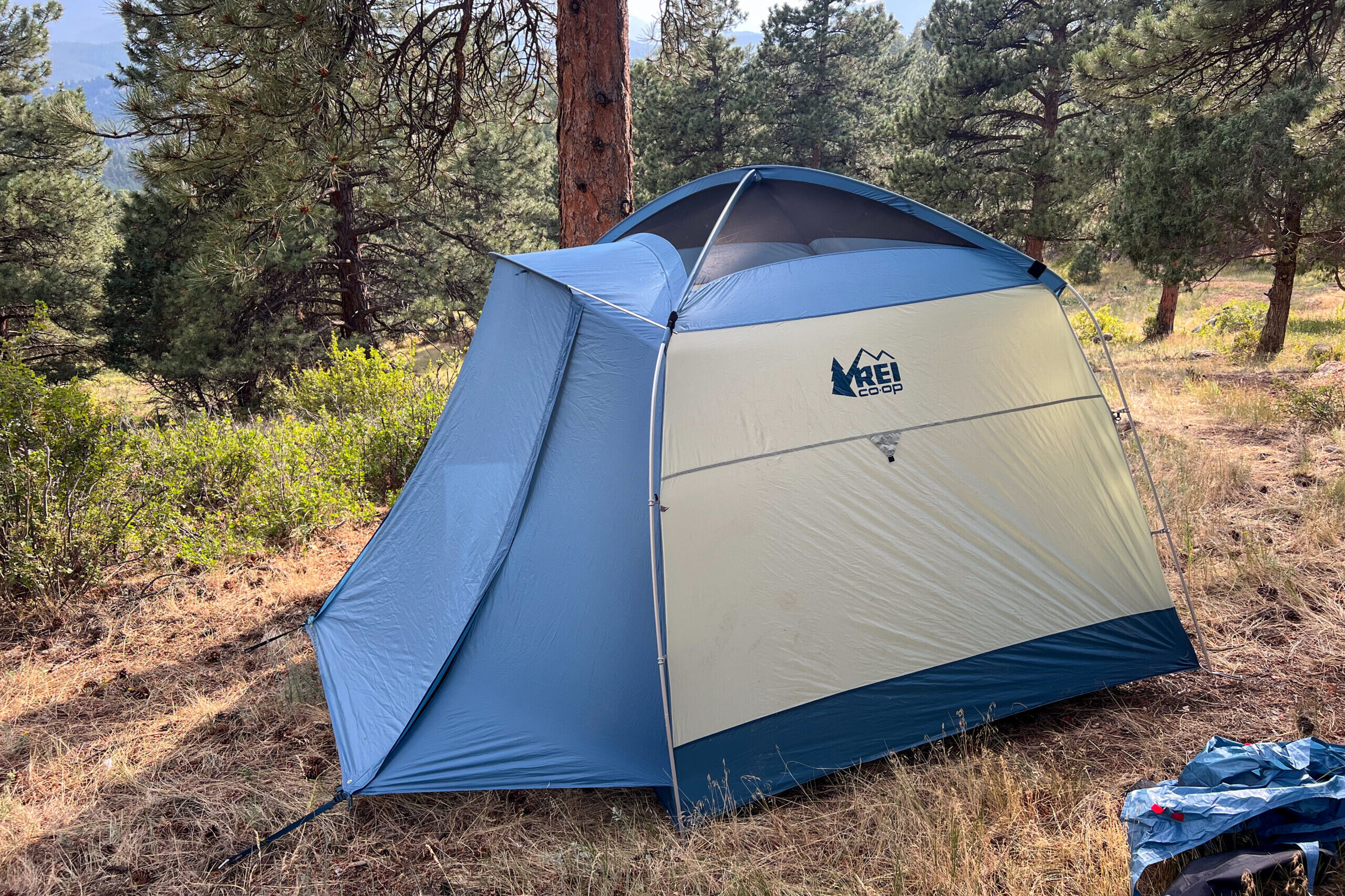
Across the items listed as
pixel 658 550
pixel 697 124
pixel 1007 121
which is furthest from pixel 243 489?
pixel 697 124

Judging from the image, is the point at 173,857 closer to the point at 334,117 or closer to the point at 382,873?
the point at 382,873

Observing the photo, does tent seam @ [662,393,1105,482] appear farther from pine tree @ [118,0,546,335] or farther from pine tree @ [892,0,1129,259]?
pine tree @ [892,0,1129,259]

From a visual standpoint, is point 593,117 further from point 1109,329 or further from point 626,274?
point 1109,329

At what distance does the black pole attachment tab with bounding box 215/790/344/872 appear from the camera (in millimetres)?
2484

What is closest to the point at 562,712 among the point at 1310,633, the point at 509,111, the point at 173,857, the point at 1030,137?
the point at 173,857

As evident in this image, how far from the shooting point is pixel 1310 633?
3350 mm

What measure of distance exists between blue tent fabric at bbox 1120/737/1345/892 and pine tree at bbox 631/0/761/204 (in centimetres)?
1869

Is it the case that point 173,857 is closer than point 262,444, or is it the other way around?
point 173,857

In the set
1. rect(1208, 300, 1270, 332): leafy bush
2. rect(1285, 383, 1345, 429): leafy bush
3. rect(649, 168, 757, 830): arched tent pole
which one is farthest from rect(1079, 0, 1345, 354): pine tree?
rect(649, 168, 757, 830): arched tent pole

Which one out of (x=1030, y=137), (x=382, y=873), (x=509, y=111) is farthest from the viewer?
(x=1030, y=137)

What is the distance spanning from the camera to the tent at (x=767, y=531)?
8.66ft

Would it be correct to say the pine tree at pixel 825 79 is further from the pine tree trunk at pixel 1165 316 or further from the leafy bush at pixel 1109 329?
the pine tree trunk at pixel 1165 316

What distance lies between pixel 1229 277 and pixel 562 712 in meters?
26.8

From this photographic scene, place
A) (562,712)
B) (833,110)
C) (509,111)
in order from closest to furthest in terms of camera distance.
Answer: (562,712) → (509,111) → (833,110)
